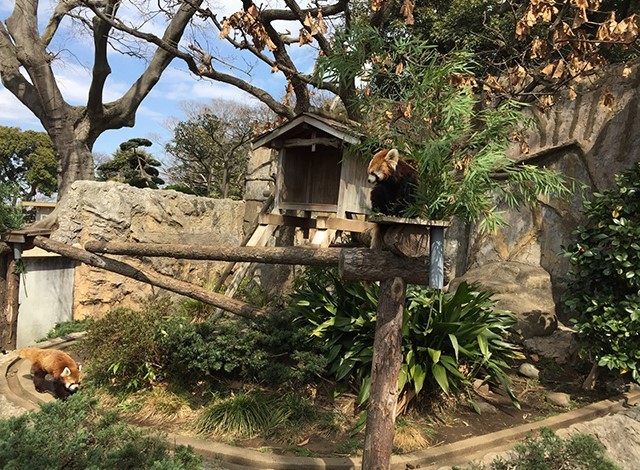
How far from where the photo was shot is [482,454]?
378 centimetres

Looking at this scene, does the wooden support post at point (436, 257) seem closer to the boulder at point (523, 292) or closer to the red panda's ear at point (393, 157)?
the red panda's ear at point (393, 157)

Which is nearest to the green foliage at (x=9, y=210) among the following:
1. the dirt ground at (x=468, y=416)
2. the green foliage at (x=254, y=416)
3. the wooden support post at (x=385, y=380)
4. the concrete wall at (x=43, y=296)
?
the concrete wall at (x=43, y=296)

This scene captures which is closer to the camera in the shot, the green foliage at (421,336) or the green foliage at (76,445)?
the green foliage at (76,445)

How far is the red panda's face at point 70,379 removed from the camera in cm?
440

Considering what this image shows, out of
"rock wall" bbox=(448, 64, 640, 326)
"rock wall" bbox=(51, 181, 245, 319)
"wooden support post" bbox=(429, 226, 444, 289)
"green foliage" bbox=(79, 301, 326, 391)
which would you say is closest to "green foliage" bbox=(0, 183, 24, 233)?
"rock wall" bbox=(51, 181, 245, 319)

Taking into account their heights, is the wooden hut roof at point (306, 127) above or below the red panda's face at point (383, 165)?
above

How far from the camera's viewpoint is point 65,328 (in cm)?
695

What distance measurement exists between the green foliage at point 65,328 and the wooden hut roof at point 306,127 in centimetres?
409

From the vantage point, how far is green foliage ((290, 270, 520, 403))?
434 centimetres

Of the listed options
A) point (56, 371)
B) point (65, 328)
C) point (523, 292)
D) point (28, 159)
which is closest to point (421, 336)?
point (523, 292)

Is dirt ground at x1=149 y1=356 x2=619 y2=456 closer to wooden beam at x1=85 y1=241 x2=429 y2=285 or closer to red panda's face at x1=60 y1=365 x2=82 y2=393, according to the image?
wooden beam at x1=85 y1=241 x2=429 y2=285

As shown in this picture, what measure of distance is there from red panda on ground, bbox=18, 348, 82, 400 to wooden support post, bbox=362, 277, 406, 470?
3278mm

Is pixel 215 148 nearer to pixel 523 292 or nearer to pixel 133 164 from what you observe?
pixel 133 164

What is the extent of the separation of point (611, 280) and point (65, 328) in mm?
7884
